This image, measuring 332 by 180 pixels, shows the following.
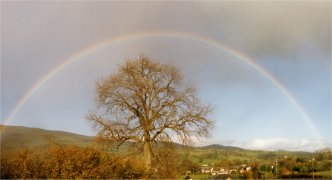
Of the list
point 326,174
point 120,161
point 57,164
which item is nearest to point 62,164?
point 57,164

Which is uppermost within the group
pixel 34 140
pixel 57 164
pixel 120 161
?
pixel 34 140

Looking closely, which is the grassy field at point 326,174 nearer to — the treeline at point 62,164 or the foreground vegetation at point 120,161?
the foreground vegetation at point 120,161

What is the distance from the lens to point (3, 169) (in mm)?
12477

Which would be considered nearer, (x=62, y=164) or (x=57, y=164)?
(x=57, y=164)

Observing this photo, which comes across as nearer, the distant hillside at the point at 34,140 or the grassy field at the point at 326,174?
the distant hillside at the point at 34,140

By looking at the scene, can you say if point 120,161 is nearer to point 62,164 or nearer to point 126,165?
point 126,165

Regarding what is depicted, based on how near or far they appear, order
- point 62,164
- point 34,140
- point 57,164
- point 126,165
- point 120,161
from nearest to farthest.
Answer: point 57,164 < point 62,164 < point 120,161 < point 126,165 < point 34,140

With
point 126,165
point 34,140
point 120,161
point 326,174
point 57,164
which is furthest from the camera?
point 326,174

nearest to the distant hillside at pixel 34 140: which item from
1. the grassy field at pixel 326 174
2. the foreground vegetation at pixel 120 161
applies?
the foreground vegetation at pixel 120 161

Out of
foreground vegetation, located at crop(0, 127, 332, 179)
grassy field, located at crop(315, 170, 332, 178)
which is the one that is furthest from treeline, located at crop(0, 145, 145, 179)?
grassy field, located at crop(315, 170, 332, 178)

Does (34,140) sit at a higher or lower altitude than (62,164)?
higher

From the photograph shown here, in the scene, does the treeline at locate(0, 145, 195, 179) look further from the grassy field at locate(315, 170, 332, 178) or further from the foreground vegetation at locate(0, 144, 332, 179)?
the grassy field at locate(315, 170, 332, 178)

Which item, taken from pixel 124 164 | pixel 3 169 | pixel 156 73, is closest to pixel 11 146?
pixel 3 169

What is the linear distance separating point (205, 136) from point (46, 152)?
1207 cm
